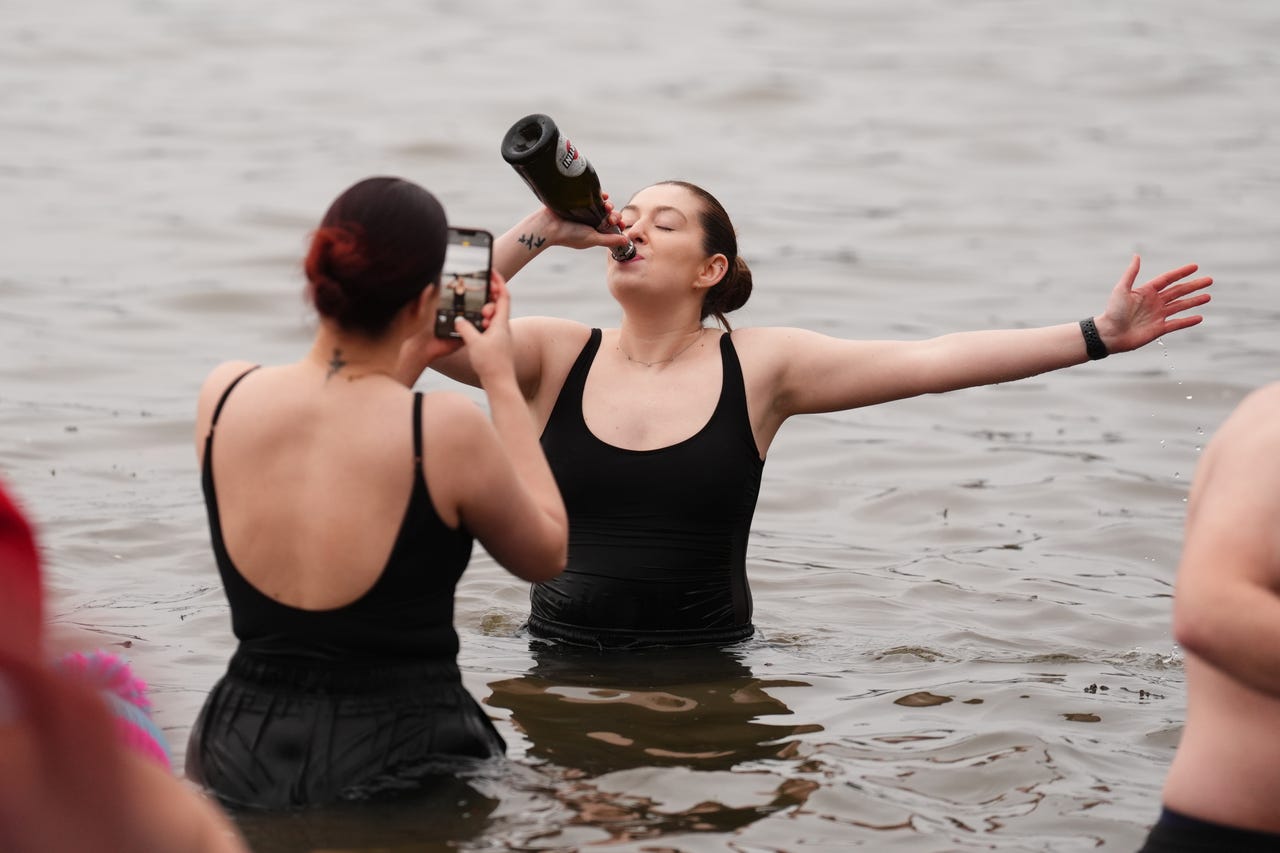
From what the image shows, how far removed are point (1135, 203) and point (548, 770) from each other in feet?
38.0

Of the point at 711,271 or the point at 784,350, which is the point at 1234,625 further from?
the point at 711,271

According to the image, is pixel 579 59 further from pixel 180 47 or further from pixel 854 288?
pixel 854 288

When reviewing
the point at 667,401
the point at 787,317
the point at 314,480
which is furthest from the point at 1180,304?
the point at 787,317

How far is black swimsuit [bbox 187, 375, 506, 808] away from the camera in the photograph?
3.76 meters

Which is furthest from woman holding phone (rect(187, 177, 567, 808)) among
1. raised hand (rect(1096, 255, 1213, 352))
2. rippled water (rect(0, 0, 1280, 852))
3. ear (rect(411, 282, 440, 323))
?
raised hand (rect(1096, 255, 1213, 352))

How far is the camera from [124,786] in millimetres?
1743

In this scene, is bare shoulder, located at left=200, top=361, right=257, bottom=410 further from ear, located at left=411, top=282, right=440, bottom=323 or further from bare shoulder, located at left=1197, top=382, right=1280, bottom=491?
bare shoulder, located at left=1197, top=382, right=1280, bottom=491

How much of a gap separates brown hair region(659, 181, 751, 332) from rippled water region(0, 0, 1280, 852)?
3.71 ft

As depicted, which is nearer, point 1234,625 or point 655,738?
point 1234,625

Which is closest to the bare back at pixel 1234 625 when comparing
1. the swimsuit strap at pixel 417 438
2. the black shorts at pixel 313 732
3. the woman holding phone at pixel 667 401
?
the swimsuit strap at pixel 417 438

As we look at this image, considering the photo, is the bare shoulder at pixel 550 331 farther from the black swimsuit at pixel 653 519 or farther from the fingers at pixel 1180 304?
the fingers at pixel 1180 304

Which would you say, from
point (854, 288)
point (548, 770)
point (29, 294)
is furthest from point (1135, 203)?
point (548, 770)

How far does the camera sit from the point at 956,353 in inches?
206

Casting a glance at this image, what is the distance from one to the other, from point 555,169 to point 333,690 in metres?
1.91
